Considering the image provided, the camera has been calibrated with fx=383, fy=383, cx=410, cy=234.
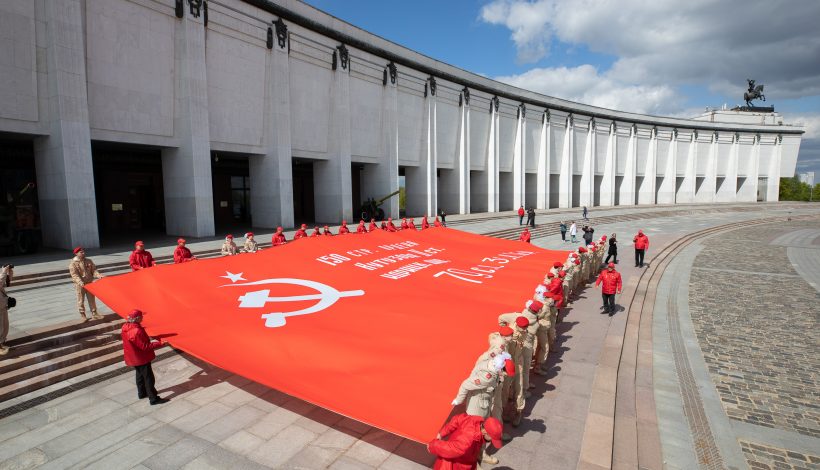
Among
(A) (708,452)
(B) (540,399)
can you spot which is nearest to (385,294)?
(B) (540,399)

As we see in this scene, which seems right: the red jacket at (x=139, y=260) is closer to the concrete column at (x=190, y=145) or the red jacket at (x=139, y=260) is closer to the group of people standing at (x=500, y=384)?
the group of people standing at (x=500, y=384)

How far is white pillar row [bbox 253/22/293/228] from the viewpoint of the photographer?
25016mm

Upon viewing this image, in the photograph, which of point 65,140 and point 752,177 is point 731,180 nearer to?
point 752,177

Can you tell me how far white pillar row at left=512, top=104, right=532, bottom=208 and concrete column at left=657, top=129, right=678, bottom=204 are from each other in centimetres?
3191

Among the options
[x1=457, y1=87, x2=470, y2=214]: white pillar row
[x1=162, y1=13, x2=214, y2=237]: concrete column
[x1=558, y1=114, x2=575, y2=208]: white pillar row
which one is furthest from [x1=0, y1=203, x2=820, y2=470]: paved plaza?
[x1=558, y1=114, x2=575, y2=208]: white pillar row

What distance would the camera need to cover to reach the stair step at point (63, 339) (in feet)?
23.7

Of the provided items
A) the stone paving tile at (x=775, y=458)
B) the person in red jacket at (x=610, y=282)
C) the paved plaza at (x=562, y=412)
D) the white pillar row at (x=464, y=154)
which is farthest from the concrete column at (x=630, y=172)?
the stone paving tile at (x=775, y=458)

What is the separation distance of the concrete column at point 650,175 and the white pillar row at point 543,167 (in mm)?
22828

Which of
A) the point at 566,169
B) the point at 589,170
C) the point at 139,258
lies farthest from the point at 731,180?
the point at 139,258

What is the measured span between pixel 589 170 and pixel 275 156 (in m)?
46.2

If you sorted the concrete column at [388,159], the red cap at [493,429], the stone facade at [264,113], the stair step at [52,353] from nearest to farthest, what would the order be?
the red cap at [493,429] → the stair step at [52,353] → the stone facade at [264,113] → the concrete column at [388,159]

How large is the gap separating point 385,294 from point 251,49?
71.8ft

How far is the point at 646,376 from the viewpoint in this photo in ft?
24.7

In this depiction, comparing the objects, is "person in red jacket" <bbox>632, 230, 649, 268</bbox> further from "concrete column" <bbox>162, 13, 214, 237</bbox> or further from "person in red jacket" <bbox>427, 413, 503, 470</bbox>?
"concrete column" <bbox>162, 13, 214, 237</bbox>
